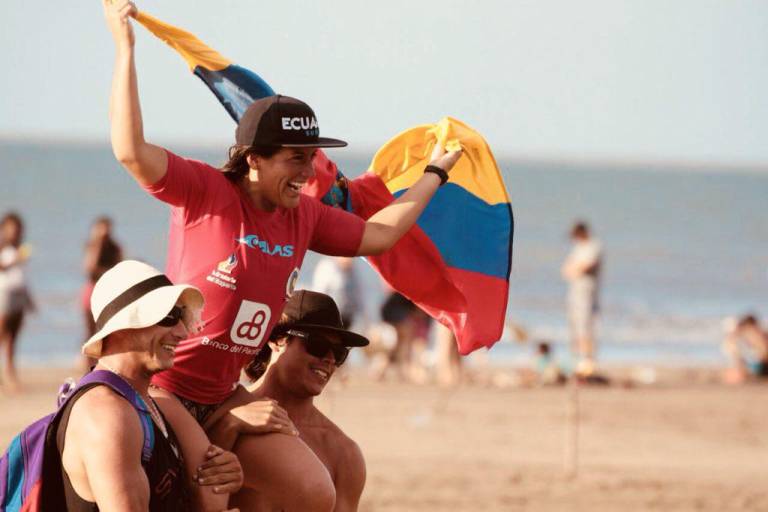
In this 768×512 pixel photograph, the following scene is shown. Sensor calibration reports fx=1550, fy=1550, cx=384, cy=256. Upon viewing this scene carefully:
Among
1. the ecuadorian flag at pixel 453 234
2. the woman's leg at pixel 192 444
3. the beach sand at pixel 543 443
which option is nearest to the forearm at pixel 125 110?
the woman's leg at pixel 192 444

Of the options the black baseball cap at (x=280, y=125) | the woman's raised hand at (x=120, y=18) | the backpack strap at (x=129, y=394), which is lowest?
the backpack strap at (x=129, y=394)

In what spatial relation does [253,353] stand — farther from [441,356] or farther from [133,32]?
[441,356]

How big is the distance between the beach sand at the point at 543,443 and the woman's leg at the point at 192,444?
7.18 m

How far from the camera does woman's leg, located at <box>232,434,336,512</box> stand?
5242mm

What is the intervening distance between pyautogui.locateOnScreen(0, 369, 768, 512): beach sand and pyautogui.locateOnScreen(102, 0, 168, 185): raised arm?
755 centimetres

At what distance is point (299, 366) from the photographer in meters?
6.11

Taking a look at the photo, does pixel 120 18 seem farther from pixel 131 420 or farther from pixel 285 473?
pixel 285 473

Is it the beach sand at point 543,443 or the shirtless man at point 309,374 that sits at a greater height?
the shirtless man at point 309,374

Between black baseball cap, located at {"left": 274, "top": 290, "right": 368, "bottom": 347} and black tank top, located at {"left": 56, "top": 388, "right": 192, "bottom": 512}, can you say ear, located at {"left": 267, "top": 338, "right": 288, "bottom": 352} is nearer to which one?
black baseball cap, located at {"left": 274, "top": 290, "right": 368, "bottom": 347}

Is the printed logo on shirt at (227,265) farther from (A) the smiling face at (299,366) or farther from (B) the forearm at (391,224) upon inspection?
(A) the smiling face at (299,366)

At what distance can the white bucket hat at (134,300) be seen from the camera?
4.60 metres

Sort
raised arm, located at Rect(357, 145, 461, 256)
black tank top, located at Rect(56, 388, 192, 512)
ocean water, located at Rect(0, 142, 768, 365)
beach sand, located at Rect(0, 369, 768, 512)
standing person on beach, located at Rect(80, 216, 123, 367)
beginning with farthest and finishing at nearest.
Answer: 1. ocean water, located at Rect(0, 142, 768, 365)
2. standing person on beach, located at Rect(80, 216, 123, 367)
3. beach sand, located at Rect(0, 369, 768, 512)
4. raised arm, located at Rect(357, 145, 461, 256)
5. black tank top, located at Rect(56, 388, 192, 512)

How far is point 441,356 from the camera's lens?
20.0 m

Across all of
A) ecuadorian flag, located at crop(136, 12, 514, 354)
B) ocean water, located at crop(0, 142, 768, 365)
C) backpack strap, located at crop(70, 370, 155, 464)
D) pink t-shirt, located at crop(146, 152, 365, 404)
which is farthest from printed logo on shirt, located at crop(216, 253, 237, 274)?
ocean water, located at crop(0, 142, 768, 365)
